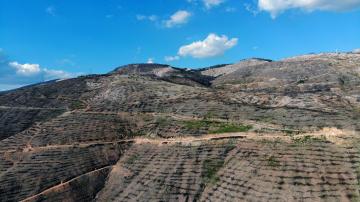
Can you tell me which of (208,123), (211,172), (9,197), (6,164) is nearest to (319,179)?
(211,172)

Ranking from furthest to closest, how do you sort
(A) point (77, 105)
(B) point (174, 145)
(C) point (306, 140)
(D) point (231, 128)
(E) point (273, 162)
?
(A) point (77, 105) < (B) point (174, 145) < (D) point (231, 128) < (C) point (306, 140) < (E) point (273, 162)

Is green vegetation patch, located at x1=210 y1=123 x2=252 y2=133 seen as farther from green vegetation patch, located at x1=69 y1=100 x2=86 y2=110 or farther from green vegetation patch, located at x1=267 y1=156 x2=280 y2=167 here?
green vegetation patch, located at x1=69 y1=100 x2=86 y2=110

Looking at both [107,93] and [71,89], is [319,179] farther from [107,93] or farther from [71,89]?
[71,89]

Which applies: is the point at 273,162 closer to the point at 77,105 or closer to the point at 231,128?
the point at 231,128

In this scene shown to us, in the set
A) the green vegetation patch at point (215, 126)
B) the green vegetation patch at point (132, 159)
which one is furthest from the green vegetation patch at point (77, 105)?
the green vegetation patch at point (215, 126)

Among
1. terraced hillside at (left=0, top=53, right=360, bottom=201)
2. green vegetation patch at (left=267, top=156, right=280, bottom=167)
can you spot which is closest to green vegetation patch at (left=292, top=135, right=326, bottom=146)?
terraced hillside at (left=0, top=53, right=360, bottom=201)

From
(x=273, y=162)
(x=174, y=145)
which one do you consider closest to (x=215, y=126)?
(x=174, y=145)

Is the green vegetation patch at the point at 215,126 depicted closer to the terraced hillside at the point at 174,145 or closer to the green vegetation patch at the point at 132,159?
the terraced hillside at the point at 174,145
